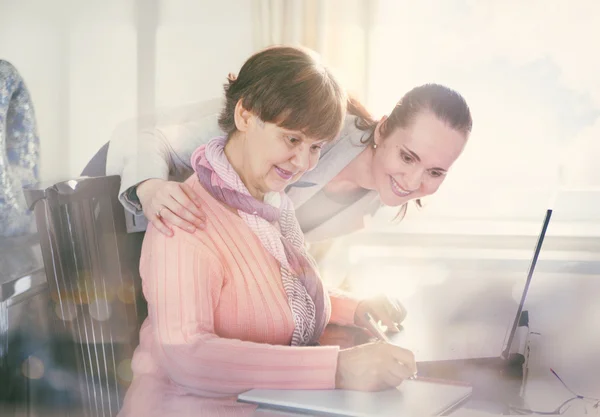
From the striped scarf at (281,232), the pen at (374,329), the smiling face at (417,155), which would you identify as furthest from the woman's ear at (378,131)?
the pen at (374,329)

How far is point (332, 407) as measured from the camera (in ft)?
3.22

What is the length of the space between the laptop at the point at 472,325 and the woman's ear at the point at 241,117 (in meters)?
0.42

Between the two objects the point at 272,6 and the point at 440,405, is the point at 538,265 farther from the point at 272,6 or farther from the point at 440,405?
the point at 272,6

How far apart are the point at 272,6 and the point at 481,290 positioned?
60 cm

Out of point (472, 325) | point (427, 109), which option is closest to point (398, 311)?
point (472, 325)

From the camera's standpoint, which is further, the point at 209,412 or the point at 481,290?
the point at 481,290

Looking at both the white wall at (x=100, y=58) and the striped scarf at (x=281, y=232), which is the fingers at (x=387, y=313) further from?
the white wall at (x=100, y=58)

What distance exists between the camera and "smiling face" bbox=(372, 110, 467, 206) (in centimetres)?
108

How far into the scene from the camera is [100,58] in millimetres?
1210

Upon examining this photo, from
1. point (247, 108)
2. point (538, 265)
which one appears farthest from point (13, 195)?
point (538, 265)

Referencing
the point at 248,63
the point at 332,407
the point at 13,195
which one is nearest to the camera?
the point at 332,407

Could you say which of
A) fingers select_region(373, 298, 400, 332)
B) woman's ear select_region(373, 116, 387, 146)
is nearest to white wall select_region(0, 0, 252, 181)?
woman's ear select_region(373, 116, 387, 146)

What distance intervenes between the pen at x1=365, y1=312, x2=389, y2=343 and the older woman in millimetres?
81

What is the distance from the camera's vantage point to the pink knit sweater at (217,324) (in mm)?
1013
